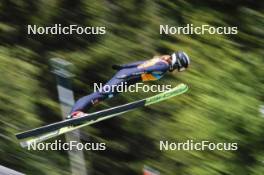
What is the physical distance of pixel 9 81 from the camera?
13.9ft

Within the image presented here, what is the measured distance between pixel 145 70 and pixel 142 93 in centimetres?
16

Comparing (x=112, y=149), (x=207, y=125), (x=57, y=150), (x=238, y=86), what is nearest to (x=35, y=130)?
(x=57, y=150)

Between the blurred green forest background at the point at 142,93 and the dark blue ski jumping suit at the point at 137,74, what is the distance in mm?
71

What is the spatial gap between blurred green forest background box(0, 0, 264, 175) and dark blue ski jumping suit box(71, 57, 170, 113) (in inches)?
2.8

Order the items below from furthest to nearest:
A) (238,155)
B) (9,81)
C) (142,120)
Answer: (9,81) → (142,120) → (238,155)

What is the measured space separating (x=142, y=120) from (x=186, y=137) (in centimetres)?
34

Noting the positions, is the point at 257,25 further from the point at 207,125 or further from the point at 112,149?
the point at 112,149

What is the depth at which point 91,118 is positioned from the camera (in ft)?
12.4
